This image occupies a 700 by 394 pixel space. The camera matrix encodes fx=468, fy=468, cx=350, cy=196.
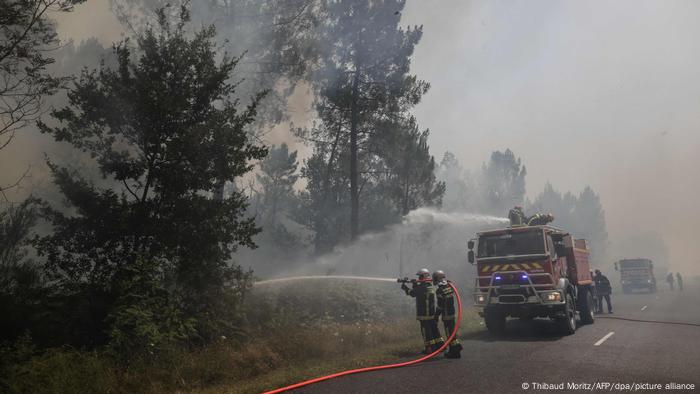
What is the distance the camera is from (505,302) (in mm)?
12266

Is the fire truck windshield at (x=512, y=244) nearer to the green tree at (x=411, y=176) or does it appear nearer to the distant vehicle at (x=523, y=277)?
the distant vehicle at (x=523, y=277)

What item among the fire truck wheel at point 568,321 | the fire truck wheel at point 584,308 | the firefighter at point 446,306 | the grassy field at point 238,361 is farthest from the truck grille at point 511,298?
the fire truck wheel at point 584,308

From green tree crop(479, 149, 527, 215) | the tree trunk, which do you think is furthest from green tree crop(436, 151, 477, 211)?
the tree trunk

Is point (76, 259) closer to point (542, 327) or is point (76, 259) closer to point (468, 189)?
point (542, 327)

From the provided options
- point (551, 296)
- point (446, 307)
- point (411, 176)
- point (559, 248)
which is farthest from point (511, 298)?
point (411, 176)

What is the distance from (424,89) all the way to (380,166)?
305 inches

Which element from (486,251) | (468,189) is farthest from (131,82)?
(468,189)

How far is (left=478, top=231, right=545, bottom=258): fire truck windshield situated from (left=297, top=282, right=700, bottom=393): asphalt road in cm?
226

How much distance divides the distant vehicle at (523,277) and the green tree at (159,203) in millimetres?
6576

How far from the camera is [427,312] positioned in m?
10.3

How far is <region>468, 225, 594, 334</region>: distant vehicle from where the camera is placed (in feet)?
39.8

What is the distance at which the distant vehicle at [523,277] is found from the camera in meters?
12.1

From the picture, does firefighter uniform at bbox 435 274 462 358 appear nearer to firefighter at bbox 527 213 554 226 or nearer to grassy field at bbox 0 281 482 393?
grassy field at bbox 0 281 482 393

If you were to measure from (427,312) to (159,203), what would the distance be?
6.82 metres
